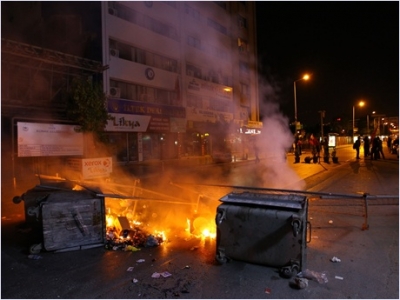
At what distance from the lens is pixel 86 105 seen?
11000 millimetres

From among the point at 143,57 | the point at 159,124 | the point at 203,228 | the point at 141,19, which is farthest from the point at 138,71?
the point at 203,228

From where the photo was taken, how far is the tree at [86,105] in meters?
11.0

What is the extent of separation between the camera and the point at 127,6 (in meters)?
19.3

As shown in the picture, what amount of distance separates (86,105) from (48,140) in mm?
1891

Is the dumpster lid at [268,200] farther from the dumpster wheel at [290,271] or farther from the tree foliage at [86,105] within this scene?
the tree foliage at [86,105]

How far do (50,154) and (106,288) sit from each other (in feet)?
30.9

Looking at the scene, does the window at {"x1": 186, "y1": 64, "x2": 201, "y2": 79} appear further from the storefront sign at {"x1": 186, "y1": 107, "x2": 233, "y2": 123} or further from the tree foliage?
the tree foliage

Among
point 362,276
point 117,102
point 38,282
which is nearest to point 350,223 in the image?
point 362,276

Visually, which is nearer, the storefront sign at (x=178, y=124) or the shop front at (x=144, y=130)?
the shop front at (x=144, y=130)

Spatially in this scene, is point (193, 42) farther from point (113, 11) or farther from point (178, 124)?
point (113, 11)

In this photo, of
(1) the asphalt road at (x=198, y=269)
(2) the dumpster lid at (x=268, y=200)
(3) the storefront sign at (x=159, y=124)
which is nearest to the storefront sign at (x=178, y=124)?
(3) the storefront sign at (x=159, y=124)

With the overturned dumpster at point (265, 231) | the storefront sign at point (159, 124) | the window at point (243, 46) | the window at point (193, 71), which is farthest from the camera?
the window at point (193, 71)

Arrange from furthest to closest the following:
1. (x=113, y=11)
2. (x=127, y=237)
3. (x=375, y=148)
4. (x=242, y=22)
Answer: (x=242, y=22) < (x=113, y=11) < (x=375, y=148) < (x=127, y=237)

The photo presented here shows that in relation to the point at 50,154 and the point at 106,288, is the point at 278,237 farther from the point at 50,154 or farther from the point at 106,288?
the point at 50,154
